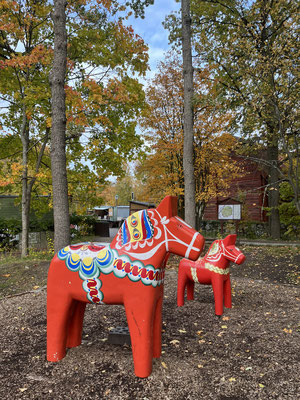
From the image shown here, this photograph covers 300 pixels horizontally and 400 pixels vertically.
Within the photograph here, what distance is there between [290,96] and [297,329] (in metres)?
5.38

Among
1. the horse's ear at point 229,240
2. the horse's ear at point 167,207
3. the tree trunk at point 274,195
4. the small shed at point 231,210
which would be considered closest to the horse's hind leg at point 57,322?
the horse's ear at point 167,207

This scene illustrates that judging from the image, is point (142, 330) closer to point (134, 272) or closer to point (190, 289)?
point (134, 272)

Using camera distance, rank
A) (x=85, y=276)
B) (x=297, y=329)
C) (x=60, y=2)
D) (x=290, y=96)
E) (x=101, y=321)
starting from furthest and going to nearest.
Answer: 1. (x=290, y=96)
2. (x=60, y=2)
3. (x=101, y=321)
4. (x=297, y=329)
5. (x=85, y=276)

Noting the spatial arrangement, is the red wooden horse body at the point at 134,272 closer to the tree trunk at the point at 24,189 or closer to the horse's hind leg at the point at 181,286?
the horse's hind leg at the point at 181,286

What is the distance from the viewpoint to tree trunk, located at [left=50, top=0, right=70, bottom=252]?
16.8 feet

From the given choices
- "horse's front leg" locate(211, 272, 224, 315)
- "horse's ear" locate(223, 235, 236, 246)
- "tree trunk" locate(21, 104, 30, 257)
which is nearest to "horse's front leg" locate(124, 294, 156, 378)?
"horse's front leg" locate(211, 272, 224, 315)

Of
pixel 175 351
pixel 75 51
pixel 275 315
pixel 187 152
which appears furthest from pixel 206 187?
pixel 175 351

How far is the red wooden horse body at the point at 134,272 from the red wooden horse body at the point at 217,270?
1727 mm

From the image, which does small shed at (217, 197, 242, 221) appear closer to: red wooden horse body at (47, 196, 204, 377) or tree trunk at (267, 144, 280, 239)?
tree trunk at (267, 144, 280, 239)

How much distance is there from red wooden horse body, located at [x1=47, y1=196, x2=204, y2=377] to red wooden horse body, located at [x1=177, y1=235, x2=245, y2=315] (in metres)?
1.73

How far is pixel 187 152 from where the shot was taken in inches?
339

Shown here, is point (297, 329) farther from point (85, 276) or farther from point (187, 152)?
point (187, 152)

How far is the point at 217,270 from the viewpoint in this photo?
4.50 m

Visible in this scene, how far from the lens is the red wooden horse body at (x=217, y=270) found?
449 cm
